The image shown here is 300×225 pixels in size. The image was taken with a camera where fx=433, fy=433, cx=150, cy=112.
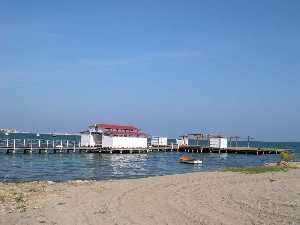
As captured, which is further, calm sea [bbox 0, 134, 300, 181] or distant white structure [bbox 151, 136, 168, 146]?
distant white structure [bbox 151, 136, 168, 146]

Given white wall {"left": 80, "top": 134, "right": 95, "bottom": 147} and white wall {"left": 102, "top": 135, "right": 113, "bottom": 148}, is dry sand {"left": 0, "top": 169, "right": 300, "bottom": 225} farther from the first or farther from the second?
white wall {"left": 80, "top": 134, "right": 95, "bottom": 147}

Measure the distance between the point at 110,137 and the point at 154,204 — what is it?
52064 mm

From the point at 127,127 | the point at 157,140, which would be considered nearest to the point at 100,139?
the point at 127,127

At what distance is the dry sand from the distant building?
4587cm

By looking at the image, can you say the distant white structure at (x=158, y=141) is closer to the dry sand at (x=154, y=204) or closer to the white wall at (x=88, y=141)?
the white wall at (x=88, y=141)

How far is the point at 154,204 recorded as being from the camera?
15.6 m

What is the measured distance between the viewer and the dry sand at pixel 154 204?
1270 cm

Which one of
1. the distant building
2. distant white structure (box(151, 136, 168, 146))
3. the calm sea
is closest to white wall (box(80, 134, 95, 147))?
the distant building

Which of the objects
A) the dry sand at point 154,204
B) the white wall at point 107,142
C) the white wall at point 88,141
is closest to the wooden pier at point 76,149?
the white wall at point 107,142

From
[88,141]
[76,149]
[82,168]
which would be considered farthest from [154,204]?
[88,141]

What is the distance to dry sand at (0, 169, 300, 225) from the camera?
12703 mm

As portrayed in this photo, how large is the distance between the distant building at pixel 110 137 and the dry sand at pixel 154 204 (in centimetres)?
4587

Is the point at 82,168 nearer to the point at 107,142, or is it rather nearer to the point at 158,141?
the point at 107,142

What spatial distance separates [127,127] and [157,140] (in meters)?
16.4
